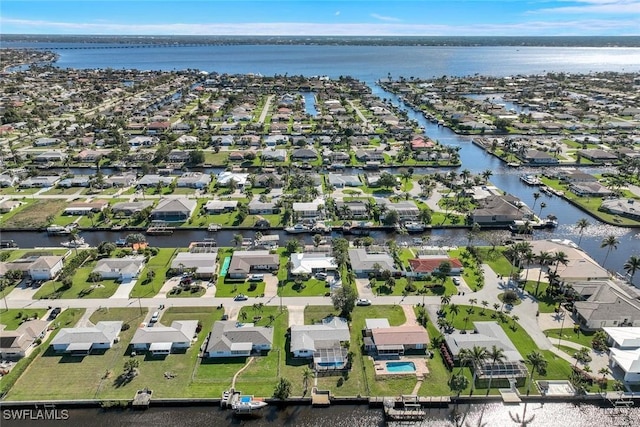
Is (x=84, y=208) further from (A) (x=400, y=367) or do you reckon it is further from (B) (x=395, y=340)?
(A) (x=400, y=367)

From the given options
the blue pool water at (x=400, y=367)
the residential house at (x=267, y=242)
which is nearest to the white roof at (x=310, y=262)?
the residential house at (x=267, y=242)

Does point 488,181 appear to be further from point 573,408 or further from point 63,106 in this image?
point 63,106

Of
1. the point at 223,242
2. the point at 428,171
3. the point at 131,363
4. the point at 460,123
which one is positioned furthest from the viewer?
the point at 460,123

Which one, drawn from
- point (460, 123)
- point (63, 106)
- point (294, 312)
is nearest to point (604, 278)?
point (294, 312)

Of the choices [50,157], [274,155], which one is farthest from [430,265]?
[50,157]

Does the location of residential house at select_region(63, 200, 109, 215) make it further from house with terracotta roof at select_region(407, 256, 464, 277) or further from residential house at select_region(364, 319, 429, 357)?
residential house at select_region(364, 319, 429, 357)
